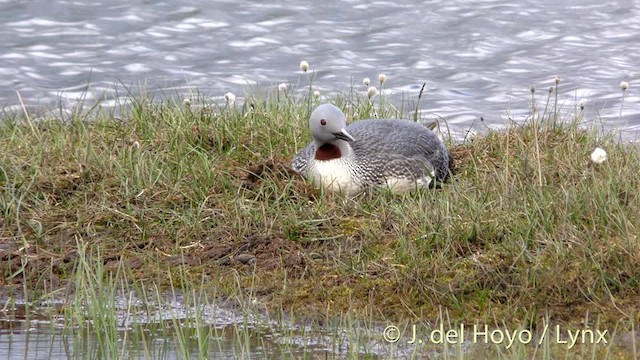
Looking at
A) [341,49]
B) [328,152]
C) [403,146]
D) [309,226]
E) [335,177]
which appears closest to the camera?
[309,226]

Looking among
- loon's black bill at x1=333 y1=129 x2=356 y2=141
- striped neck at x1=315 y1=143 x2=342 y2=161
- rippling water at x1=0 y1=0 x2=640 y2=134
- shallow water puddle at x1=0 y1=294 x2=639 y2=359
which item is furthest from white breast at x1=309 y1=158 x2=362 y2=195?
rippling water at x1=0 y1=0 x2=640 y2=134

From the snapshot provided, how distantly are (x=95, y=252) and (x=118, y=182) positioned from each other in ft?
2.18

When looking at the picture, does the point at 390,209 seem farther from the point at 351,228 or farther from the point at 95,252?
the point at 95,252

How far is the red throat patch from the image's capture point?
7637 mm

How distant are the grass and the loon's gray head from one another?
0.91ft

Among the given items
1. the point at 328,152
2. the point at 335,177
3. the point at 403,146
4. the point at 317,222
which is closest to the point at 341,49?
the point at 403,146

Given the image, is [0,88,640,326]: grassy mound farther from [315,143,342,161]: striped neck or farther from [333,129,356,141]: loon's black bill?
[333,129,356,141]: loon's black bill

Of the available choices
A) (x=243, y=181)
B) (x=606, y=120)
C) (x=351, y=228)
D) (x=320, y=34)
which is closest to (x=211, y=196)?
(x=243, y=181)

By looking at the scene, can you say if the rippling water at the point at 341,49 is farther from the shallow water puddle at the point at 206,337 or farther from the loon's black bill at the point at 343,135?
the shallow water puddle at the point at 206,337

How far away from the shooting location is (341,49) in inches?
516

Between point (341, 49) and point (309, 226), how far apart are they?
6372mm

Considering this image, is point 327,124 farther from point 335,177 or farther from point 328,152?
point 335,177

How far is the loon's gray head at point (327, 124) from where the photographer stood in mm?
7609

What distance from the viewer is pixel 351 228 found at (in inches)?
274
